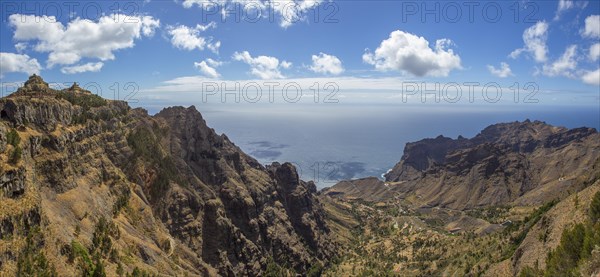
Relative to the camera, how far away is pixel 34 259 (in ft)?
166

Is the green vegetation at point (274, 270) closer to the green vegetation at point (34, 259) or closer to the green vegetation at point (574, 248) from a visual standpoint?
the green vegetation at point (34, 259)

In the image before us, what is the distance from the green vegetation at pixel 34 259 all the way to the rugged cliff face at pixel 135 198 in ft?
0.47

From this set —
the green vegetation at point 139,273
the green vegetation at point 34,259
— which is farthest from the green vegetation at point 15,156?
the green vegetation at point 139,273

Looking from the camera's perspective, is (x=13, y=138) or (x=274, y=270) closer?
(x=13, y=138)

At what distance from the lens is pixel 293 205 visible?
15812 centimetres

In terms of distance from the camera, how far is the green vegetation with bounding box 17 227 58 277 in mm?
48219

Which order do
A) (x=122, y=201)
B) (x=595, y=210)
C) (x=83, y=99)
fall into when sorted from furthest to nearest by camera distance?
1. (x=83, y=99)
2. (x=122, y=201)
3. (x=595, y=210)

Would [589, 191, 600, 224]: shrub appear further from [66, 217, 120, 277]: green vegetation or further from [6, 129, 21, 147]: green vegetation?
[6, 129, 21, 147]: green vegetation

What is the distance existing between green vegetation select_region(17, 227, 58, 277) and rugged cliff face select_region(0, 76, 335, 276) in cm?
14

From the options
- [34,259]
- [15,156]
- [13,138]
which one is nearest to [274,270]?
[34,259]

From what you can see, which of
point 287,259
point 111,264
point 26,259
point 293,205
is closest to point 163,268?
point 111,264

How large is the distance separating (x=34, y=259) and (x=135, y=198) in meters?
43.8

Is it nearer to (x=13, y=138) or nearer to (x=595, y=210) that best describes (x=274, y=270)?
(x=13, y=138)

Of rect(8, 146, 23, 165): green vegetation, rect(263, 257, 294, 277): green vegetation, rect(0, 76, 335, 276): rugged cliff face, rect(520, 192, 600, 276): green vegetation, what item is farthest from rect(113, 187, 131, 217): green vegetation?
rect(520, 192, 600, 276): green vegetation
